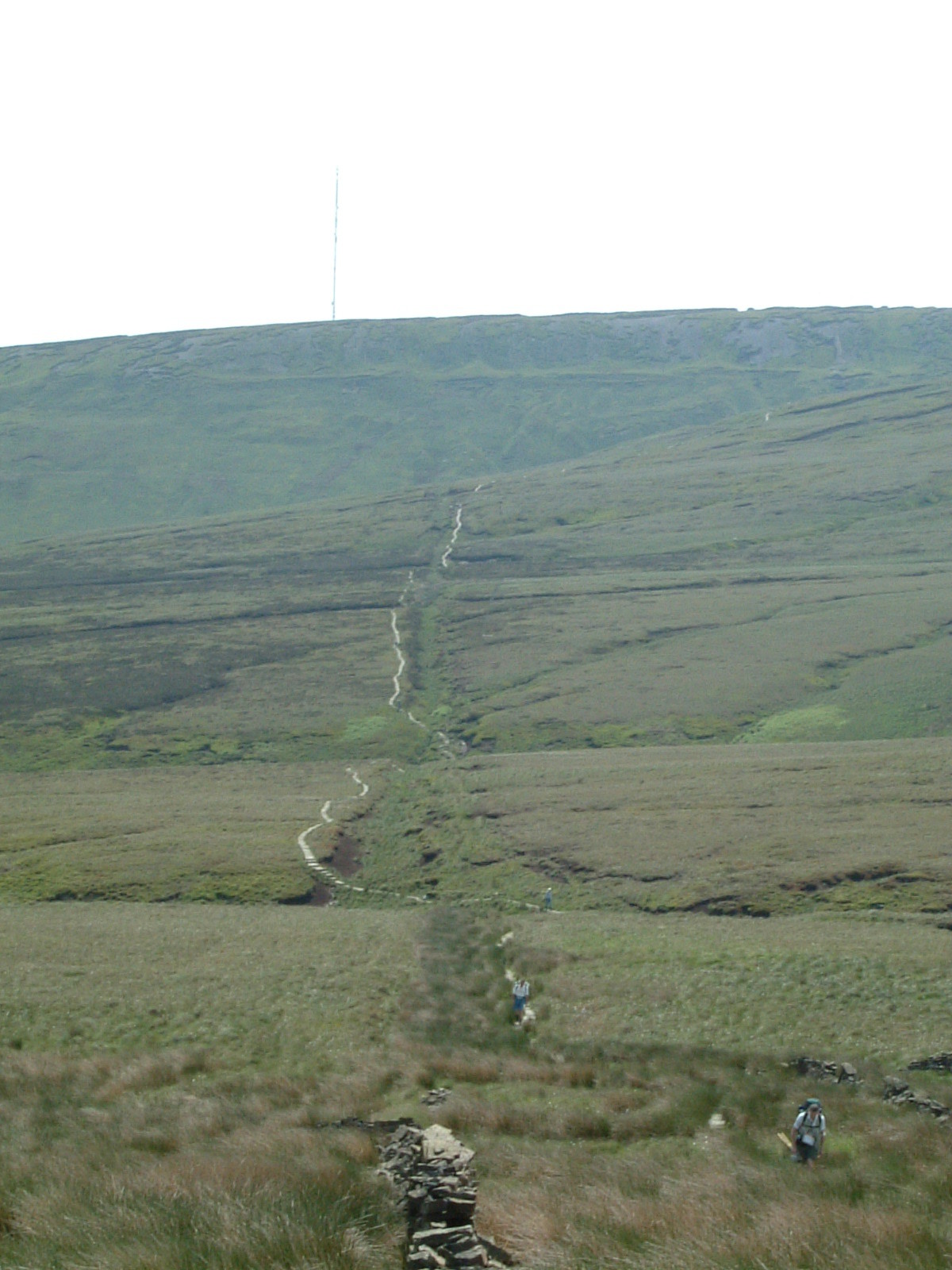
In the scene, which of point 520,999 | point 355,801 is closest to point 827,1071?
point 520,999

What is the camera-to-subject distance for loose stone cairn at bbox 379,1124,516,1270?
988 centimetres

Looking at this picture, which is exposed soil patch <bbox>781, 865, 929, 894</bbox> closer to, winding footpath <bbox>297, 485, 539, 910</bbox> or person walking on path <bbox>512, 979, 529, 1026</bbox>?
winding footpath <bbox>297, 485, 539, 910</bbox>

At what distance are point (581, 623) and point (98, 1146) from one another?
9584cm

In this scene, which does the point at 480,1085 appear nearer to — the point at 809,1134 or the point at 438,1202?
the point at 809,1134

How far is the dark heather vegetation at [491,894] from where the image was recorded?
11.6 meters

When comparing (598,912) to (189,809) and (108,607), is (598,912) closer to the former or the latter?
(189,809)

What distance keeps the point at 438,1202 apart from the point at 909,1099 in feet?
31.7

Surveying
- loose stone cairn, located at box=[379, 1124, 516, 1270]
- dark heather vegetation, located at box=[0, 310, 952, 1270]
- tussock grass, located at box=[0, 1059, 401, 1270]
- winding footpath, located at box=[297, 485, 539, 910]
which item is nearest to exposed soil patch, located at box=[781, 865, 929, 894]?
dark heather vegetation, located at box=[0, 310, 952, 1270]

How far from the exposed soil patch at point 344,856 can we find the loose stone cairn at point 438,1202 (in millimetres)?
38321

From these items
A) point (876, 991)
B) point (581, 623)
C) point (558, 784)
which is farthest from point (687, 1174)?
point (581, 623)

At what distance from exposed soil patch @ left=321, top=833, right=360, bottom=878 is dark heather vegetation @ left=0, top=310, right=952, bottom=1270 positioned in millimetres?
447

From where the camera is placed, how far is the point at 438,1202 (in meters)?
10.8

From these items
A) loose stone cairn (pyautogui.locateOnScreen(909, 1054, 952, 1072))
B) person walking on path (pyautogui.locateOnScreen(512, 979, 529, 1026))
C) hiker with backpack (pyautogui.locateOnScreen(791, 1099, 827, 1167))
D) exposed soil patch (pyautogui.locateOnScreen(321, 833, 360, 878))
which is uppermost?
hiker with backpack (pyautogui.locateOnScreen(791, 1099, 827, 1167))

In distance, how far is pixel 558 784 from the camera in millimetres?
63188
